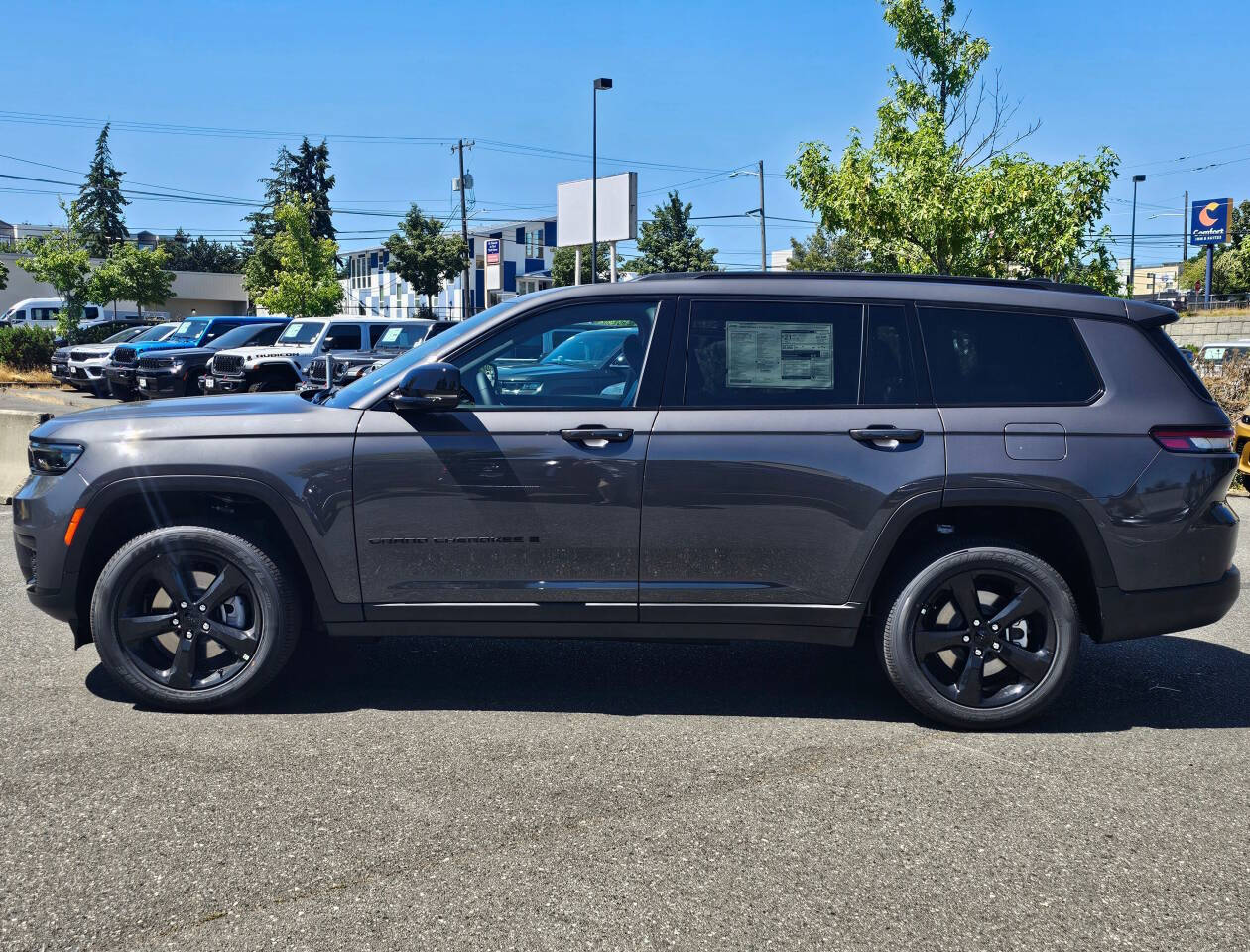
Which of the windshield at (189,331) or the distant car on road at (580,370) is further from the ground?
the windshield at (189,331)

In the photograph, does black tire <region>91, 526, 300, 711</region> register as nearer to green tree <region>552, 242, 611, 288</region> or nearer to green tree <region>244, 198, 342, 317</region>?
green tree <region>244, 198, 342, 317</region>

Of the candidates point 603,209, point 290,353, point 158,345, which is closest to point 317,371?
point 290,353

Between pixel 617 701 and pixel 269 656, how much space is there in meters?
1.47

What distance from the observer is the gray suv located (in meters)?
4.61

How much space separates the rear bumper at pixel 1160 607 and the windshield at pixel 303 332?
18.6 meters

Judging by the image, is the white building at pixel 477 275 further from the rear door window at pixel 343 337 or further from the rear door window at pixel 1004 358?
the rear door window at pixel 1004 358

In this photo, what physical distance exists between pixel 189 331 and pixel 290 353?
762 cm

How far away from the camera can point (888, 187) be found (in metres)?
17.5

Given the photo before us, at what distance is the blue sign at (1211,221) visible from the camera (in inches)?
2958

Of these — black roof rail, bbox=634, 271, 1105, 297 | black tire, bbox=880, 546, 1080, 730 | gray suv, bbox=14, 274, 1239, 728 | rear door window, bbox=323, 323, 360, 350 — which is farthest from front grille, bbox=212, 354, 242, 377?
black tire, bbox=880, 546, 1080, 730

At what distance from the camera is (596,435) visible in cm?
459

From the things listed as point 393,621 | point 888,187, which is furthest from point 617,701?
point 888,187

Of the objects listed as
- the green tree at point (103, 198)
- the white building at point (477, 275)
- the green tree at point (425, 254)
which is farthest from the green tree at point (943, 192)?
the green tree at point (103, 198)

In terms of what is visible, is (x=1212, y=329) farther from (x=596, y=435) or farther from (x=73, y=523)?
(x=73, y=523)
